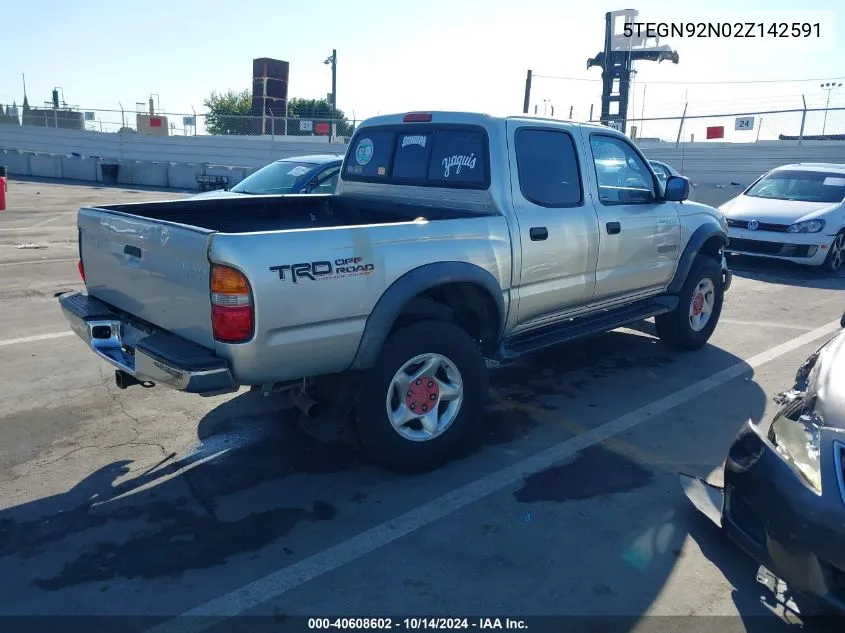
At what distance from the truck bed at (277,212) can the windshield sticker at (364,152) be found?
32 centimetres

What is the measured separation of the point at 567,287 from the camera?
5094 mm

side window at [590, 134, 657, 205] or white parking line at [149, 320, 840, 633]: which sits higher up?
side window at [590, 134, 657, 205]

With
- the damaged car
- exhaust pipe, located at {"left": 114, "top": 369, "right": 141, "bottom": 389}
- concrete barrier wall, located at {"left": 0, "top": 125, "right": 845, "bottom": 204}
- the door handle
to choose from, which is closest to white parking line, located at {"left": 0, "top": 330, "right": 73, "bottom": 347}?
exhaust pipe, located at {"left": 114, "top": 369, "right": 141, "bottom": 389}

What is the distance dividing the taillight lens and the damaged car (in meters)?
2.28

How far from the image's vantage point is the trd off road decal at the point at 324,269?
3.35 m

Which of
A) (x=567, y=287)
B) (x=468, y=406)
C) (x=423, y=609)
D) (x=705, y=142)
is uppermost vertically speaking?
(x=705, y=142)

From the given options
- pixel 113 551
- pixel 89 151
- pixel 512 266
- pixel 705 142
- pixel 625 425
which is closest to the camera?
pixel 113 551

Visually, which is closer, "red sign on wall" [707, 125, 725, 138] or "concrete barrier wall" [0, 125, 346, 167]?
"red sign on wall" [707, 125, 725, 138]

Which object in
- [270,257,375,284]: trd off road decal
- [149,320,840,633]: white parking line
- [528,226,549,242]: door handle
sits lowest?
[149,320,840,633]: white parking line

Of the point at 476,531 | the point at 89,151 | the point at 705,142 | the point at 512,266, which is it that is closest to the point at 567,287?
the point at 512,266

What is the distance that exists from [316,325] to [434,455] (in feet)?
3.78

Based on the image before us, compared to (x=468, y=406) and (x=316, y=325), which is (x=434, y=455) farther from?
(x=316, y=325)

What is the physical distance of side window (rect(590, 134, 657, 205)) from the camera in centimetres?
540

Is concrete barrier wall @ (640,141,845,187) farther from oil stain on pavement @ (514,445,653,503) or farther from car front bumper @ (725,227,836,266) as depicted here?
oil stain on pavement @ (514,445,653,503)
